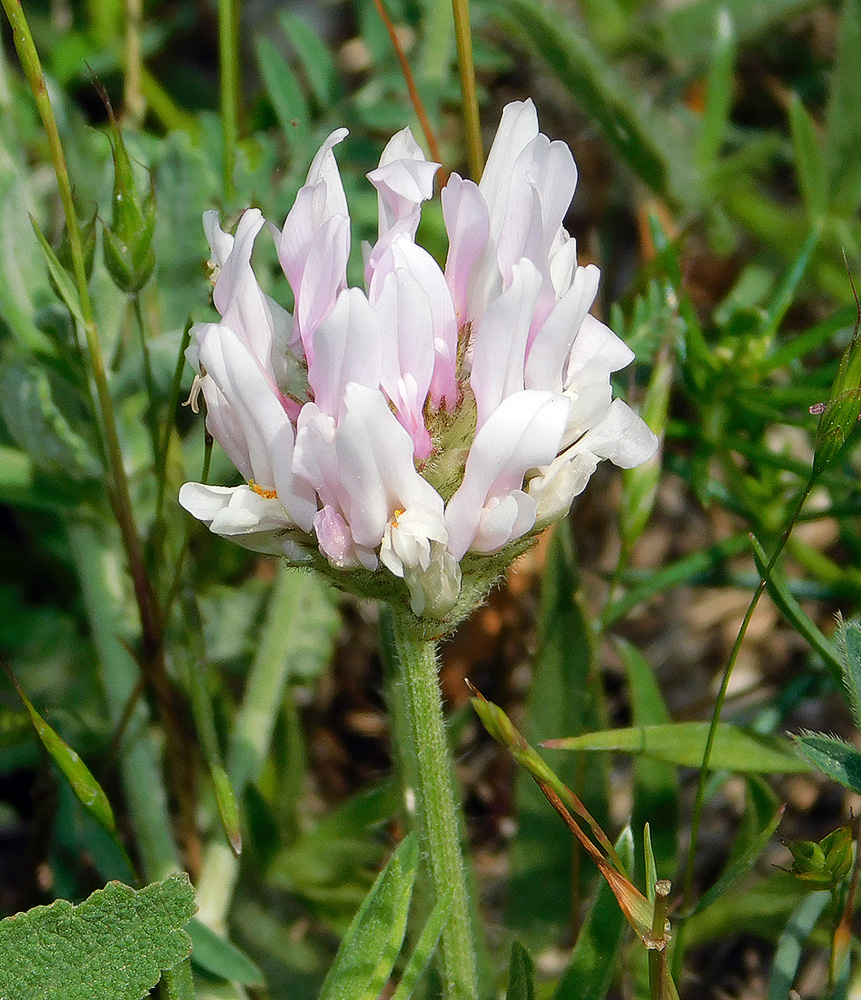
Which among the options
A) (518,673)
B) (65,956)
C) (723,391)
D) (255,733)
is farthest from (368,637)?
(65,956)

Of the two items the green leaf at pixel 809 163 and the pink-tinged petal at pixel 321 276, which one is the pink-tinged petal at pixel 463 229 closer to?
the pink-tinged petal at pixel 321 276

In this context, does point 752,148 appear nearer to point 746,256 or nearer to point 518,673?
point 746,256

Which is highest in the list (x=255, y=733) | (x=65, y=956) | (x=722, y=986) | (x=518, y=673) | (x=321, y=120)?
(x=321, y=120)

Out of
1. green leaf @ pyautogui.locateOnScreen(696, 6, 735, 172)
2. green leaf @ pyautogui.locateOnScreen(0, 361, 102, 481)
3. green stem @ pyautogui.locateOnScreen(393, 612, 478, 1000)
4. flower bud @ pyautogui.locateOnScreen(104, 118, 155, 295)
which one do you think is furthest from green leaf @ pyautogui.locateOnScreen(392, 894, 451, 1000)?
green leaf @ pyautogui.locateOnScreen(696, 6, 735, 172)

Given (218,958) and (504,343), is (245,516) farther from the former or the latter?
(218,958)

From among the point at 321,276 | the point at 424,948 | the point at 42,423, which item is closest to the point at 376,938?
the point at 424,948

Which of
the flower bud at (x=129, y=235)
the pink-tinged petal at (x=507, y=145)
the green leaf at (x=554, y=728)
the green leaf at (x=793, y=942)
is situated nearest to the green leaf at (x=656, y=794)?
the green leaf at (x=554, y=728)
